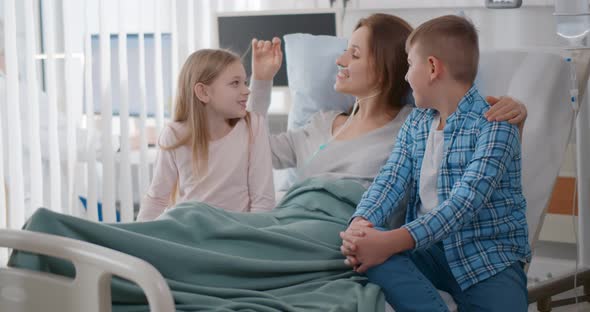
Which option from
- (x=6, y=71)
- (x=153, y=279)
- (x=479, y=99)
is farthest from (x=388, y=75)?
(x=6, y=71)

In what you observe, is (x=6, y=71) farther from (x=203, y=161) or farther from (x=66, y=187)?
(x=203, y=161)

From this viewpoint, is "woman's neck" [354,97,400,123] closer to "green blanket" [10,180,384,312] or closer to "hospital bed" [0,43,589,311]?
"hospital bed" [0,43,589,311]

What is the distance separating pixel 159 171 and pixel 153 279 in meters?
1.09

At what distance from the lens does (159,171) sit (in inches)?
86.3

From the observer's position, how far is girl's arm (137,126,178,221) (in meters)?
2.18

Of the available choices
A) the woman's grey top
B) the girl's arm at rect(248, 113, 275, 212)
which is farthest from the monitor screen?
the girl's arm at rect(248, 113, 275, 212)

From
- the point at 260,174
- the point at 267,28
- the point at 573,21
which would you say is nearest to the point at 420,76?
the point at 260,174

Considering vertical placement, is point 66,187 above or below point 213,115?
below

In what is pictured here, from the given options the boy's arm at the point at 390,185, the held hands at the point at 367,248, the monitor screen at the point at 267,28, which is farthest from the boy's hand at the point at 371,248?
the monitor screen at the point at 267,28

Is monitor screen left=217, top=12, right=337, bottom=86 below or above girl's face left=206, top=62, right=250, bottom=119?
above

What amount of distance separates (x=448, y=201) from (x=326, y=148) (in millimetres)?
535

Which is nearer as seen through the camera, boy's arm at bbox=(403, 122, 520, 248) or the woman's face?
boy's arm at bbox=(403, 122, 520, 248)

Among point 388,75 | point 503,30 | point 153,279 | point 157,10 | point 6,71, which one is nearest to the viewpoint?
point 153,279

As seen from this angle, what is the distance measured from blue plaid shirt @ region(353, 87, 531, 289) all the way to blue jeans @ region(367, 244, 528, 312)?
0.03 metres
